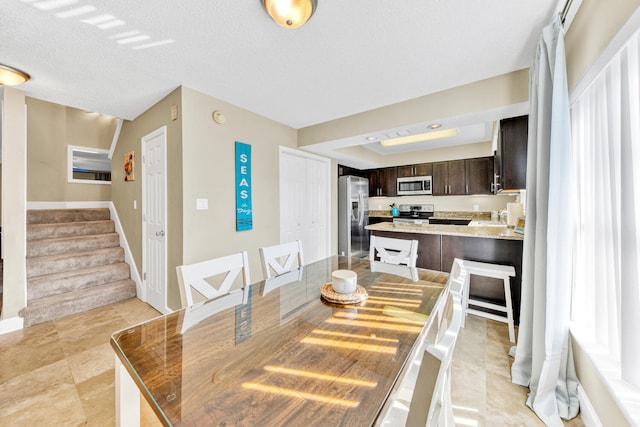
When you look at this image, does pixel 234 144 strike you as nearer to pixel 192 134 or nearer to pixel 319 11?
pixel 192 134

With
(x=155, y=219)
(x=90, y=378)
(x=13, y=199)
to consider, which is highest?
(x=13, y=199)

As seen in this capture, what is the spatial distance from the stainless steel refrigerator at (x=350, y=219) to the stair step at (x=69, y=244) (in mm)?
3820

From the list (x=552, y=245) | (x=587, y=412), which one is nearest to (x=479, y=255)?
(x=552, y=245)

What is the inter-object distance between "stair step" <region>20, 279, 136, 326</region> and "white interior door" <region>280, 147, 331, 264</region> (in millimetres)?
2145

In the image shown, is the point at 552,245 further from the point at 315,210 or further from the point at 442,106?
the point at 315,210

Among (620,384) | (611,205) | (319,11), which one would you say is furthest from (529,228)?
(319,11)

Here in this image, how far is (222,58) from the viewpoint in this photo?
1.93m

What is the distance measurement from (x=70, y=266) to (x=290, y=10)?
395 centimetres

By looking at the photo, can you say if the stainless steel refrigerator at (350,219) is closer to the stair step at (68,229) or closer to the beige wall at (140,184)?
the beige wall at (140,184)

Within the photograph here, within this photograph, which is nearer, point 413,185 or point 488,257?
point 488,257

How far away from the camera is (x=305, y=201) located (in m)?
4.00

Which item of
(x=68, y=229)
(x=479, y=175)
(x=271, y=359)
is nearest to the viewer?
(x=271, y=359)

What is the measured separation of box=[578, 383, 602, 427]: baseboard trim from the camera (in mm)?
1261

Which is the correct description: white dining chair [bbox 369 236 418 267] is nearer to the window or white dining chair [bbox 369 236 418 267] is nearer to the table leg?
the table leg
